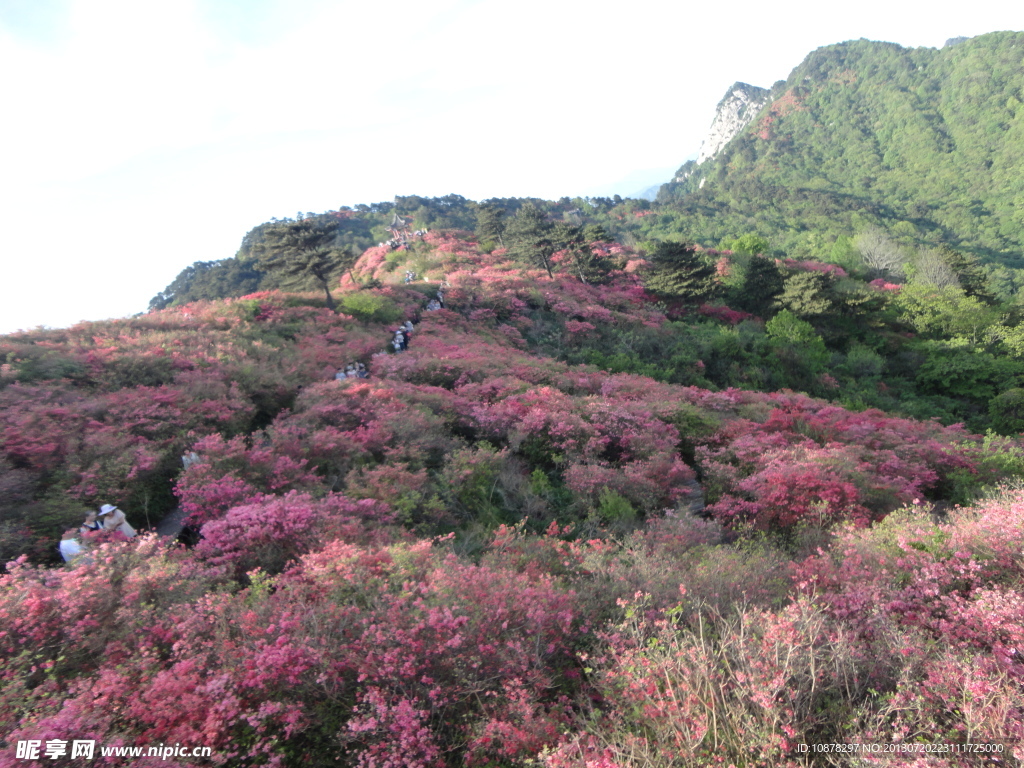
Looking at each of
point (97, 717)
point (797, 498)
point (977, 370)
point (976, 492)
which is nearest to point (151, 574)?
point (97, 717)

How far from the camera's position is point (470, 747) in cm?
361

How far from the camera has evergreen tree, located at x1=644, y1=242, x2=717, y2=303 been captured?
30.3 metres

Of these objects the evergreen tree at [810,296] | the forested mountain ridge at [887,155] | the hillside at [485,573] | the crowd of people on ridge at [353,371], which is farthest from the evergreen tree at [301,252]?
the forested mountain ridge at [887,155]

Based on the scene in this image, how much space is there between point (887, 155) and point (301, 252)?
14446 cm

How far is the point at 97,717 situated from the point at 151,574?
6.32 ft

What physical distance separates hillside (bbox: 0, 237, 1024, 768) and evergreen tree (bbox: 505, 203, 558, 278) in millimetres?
21713

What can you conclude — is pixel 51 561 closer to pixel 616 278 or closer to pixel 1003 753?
pixel 1003 753

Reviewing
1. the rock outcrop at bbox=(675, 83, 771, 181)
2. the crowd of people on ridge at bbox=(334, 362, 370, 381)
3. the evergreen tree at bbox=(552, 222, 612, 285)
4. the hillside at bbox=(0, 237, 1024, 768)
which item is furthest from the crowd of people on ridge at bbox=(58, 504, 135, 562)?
the rock outcrop at bbox=(675, 83, 771, 181)

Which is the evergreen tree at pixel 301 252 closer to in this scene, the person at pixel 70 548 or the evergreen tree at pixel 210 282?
the person at pixel 70 548

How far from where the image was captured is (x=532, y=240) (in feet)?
111

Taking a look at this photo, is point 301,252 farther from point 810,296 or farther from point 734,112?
point 734,112

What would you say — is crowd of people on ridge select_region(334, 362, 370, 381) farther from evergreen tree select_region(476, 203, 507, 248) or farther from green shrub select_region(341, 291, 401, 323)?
evergreen tree select_region(476, 203, 507, 248)

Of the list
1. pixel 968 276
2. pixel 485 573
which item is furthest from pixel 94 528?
pixel 968 276

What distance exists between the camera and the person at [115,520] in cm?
678
